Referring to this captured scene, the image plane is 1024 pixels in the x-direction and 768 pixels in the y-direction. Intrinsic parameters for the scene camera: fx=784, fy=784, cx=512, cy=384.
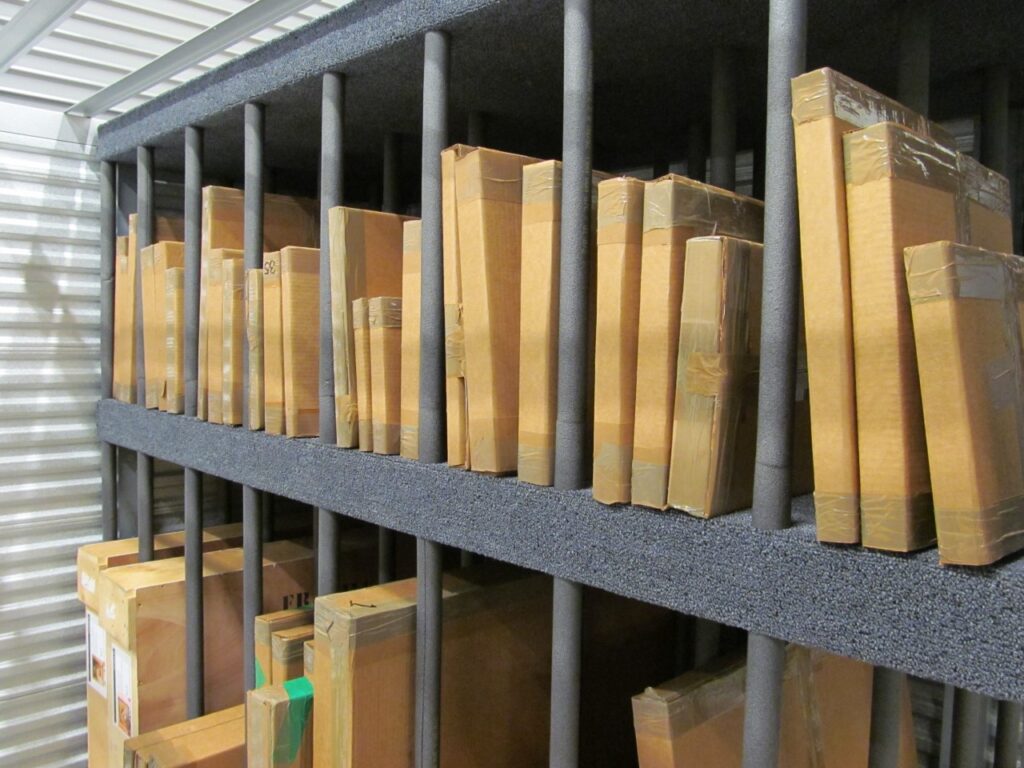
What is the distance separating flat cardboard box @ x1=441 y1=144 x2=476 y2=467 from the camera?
1160 mm

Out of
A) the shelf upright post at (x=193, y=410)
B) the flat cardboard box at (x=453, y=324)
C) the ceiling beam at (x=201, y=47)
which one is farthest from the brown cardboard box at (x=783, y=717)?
the ceiling beam at (x=201, y=47)

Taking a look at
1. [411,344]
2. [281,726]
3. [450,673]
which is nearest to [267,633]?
[281,726]

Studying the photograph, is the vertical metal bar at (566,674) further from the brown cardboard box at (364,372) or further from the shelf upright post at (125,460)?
the shelf upright post at (125,460)

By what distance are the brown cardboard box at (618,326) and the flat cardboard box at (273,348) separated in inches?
31.5

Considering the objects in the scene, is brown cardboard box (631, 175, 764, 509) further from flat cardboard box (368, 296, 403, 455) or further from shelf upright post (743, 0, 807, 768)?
flat cardboard box (368, 296, 403, 455)

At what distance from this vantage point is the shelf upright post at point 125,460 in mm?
2298

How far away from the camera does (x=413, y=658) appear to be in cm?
130

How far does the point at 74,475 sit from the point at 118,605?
0.60 metres

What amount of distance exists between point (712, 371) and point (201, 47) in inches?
54.7

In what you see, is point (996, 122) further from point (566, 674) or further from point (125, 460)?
point (125, 460)

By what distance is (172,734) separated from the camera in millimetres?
1624

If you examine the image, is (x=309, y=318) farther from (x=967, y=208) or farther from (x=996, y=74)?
(x=996, y=74)

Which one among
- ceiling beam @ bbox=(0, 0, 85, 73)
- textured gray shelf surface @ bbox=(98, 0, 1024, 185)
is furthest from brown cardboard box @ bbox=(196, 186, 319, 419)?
ceiling beam @ bbox=(0, 0, 85, 73)

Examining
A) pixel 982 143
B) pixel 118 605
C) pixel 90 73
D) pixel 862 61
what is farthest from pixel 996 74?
pixel 90 73
